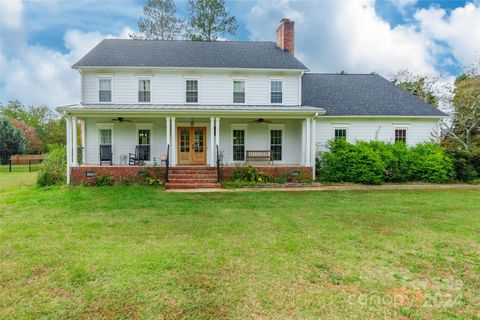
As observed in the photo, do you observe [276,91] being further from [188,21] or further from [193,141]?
[188,21]

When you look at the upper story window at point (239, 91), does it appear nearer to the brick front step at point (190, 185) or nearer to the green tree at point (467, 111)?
the brick front step at point (190, 185)

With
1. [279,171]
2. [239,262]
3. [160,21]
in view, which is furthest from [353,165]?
[160,21]

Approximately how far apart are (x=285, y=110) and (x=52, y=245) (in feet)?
36.1

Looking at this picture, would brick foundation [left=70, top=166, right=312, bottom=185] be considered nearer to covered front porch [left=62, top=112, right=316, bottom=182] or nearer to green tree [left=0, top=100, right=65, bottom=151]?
covered front porch [left=62, top=112, right=316, bottom=182]

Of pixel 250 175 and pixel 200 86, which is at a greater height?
pixel 200 86

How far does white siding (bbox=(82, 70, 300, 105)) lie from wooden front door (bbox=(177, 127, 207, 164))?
5.10 ft

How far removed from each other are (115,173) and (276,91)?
9.26 metres

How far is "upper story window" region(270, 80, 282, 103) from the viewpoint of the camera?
16109mm

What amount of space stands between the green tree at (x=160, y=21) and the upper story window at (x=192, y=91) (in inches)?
533

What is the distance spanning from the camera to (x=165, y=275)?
388cm

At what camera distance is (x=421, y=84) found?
28.2m

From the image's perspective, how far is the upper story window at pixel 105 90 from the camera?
15.3 metres

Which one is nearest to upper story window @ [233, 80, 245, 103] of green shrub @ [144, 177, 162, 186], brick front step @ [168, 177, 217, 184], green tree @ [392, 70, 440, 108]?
brick front step @ [168, 177, 217, 184]

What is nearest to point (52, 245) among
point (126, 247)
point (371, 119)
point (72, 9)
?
point (126, 247)
